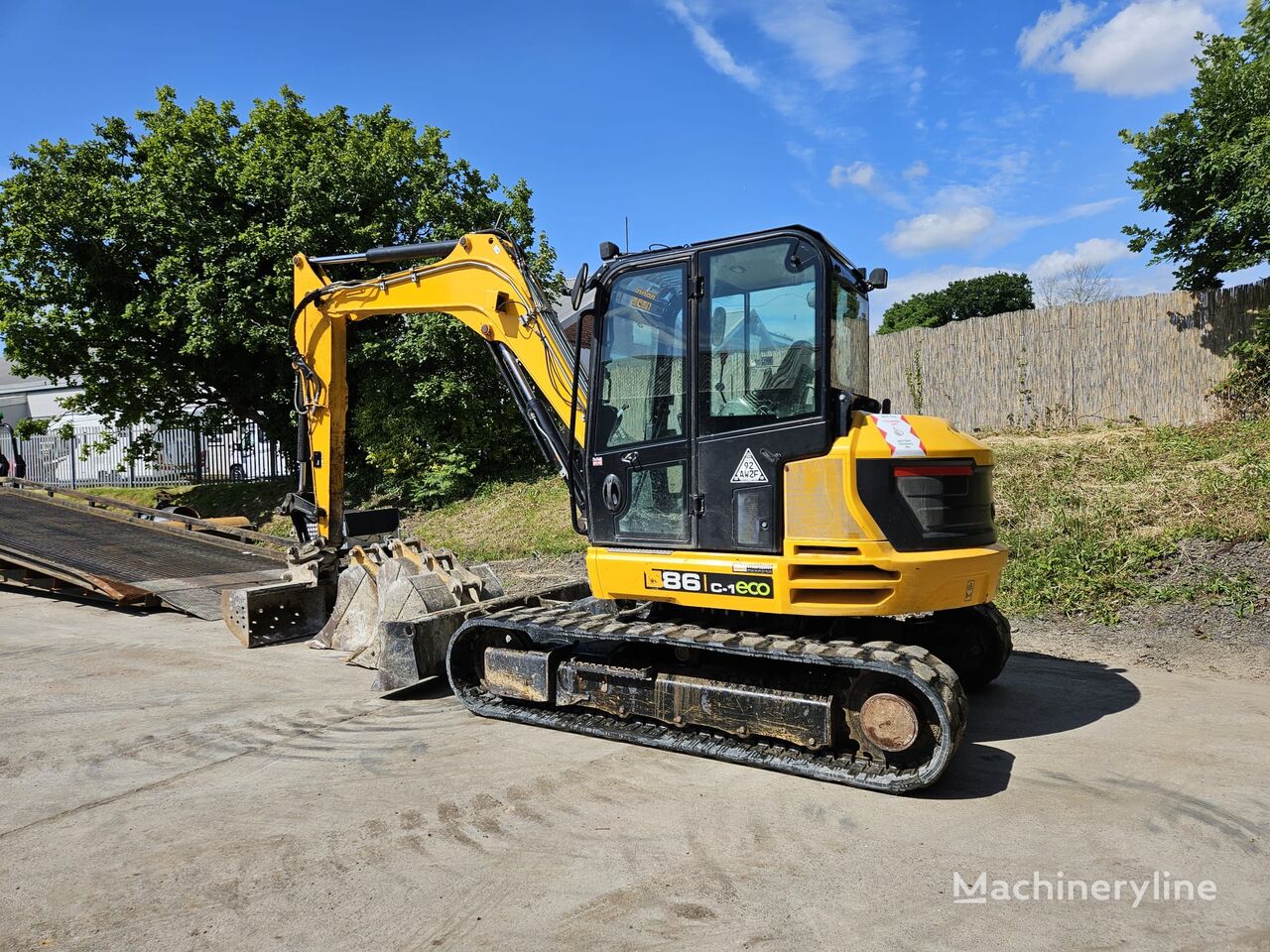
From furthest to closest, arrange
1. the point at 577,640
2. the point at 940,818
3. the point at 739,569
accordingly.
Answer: the point at 577,640 → the point at 739,569 → the point at 940,818

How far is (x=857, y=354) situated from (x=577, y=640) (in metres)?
2.60

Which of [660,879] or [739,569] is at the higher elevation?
[739,569]

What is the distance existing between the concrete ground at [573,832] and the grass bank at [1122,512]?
214 cm

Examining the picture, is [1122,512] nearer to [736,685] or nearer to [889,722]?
[889,722]

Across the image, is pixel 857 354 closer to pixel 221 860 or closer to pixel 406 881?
pixel 406 881

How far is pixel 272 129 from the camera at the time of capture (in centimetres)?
1869

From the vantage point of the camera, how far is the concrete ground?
3.22 m

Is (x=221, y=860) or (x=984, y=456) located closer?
(x=221, y=860)

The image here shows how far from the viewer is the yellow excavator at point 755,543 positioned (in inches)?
185

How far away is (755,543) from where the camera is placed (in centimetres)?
492

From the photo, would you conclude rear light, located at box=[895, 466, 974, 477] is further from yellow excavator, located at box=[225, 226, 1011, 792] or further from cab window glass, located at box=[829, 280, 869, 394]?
cab window glass, located at box=[829, 280, 869, 394]

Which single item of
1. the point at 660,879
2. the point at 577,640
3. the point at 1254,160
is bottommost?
the point at 660,879

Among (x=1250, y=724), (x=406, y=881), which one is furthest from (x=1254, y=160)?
(x=406, y=881)

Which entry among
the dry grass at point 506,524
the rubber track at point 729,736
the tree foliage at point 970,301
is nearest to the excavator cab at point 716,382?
the rubber track at point 729,736
